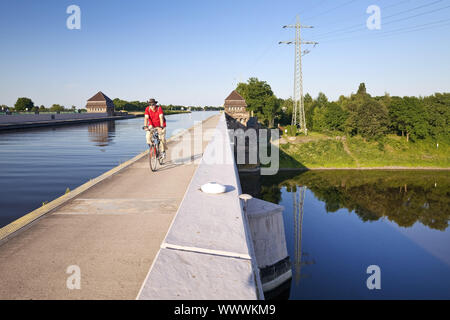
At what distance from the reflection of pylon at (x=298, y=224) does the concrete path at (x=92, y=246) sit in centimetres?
988

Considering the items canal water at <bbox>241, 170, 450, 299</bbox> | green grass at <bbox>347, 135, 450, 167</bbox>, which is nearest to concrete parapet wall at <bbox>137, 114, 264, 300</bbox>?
canal water at <bbox>241, 170, 450, 299</bbox>

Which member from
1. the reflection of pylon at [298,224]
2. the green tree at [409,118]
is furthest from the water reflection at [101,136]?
the green tree at [409,118]

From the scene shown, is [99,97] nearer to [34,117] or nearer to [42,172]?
[34,117]

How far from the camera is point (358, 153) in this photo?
5212cm

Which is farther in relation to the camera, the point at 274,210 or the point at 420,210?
the point at 420,210

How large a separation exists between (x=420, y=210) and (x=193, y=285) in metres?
33.6

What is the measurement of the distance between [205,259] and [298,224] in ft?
67.8

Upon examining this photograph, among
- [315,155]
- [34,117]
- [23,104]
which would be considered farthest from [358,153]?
[23,104]

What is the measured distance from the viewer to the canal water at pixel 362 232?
1473 centimetres

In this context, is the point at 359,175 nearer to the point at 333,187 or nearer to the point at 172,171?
the point at 333,187

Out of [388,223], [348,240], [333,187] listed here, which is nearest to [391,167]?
[333,187]

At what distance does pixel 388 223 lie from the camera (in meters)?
25.9

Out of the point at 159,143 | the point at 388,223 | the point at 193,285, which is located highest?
the point at 159,143
